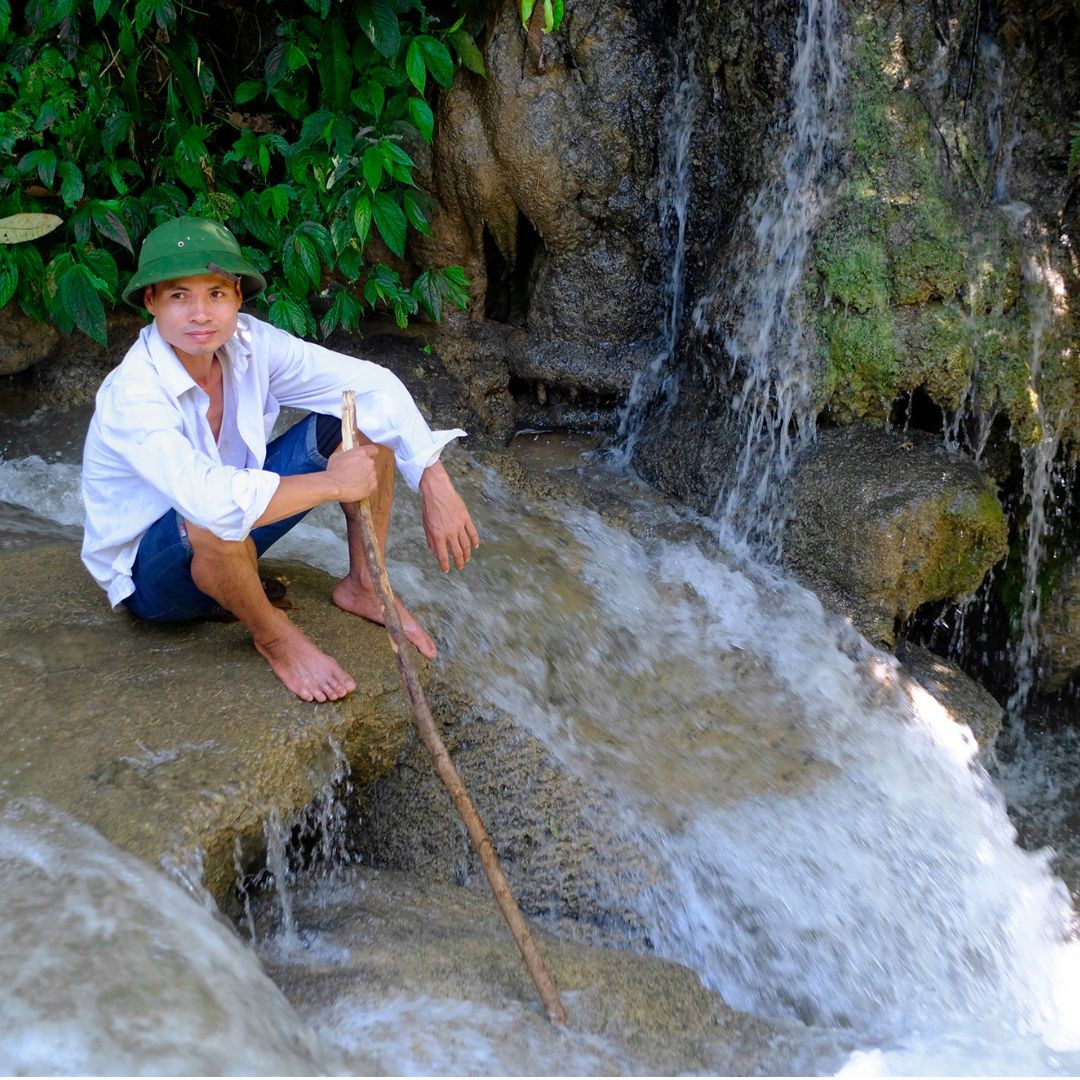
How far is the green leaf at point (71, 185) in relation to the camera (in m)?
4.24

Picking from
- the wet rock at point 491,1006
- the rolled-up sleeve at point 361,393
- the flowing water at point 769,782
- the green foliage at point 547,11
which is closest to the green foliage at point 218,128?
the green foliage at point 547,11

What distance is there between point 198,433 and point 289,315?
2.06 meters

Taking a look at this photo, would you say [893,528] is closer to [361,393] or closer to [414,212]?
[361,393]

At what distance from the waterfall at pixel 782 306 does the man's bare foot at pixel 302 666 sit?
2069 mm

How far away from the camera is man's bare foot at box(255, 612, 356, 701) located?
257 centimetres

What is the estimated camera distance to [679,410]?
4.71 meters

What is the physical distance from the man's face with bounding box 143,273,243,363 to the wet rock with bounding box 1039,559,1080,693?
11.1 ft

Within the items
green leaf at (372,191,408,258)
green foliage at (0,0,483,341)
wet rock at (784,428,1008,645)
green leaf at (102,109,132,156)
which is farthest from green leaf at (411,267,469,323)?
wet rock at (784,428,1008,645)

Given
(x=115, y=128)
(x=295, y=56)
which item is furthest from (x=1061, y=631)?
(x=115, y=128)

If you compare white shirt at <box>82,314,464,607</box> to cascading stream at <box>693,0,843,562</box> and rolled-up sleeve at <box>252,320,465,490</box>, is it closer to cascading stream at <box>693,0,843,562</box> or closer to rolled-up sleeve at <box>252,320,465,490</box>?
rolled-up sleeve at <box>252,320,465,490</box>

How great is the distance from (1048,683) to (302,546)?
3018 mm

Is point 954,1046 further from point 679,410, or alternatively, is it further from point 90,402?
point 90,402

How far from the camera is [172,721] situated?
2.44 m

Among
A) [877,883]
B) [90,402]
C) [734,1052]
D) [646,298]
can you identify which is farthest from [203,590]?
[646,298]
